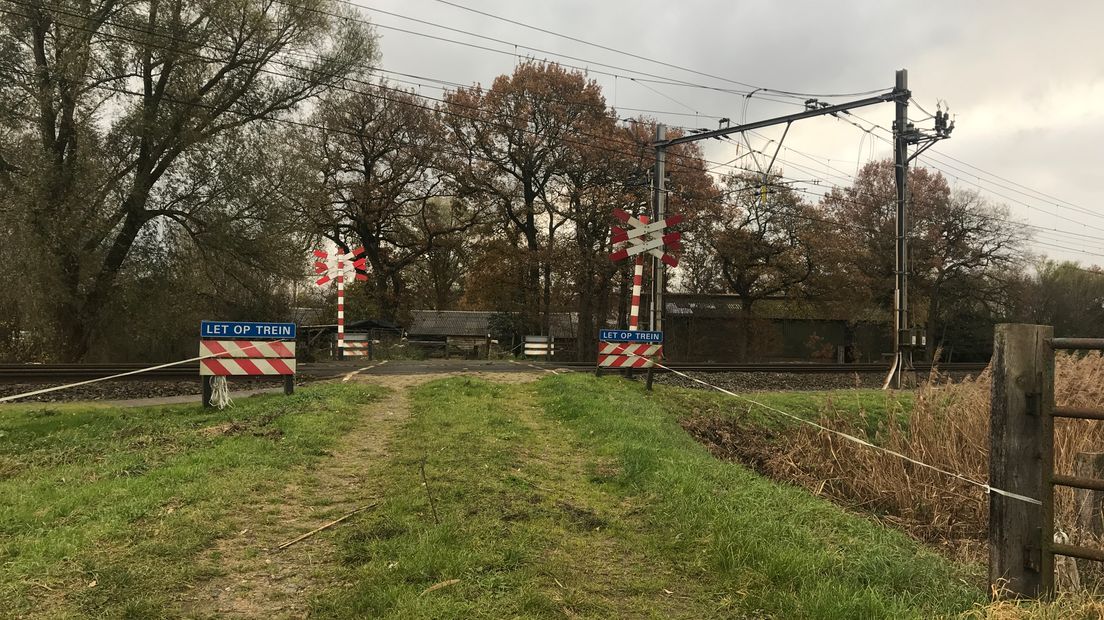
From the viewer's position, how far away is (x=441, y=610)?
3.14 m

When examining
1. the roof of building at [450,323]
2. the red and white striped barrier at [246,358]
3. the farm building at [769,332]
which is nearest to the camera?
the red and white striped barrier at [246,358]

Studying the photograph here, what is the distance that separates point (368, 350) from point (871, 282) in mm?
27272

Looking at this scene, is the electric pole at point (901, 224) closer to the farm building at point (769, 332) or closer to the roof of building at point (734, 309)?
the farm building at point (769, 332)

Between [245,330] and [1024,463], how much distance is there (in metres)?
9.23

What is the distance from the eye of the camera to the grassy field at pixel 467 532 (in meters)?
3.31

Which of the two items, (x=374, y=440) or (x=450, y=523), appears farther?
(x=374, y=440)

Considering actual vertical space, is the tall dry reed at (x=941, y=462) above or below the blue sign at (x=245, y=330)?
below

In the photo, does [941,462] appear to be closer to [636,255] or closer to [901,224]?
[636,255]

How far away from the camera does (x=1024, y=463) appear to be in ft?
11.2

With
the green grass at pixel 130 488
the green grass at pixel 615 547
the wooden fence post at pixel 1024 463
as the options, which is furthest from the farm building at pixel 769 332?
the wooden fence post at pixel 1024 463

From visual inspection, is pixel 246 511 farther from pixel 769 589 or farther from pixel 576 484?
pixel 769 589

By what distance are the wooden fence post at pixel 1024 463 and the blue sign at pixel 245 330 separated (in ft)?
28.8

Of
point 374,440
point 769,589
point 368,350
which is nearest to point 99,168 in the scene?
point 368,350

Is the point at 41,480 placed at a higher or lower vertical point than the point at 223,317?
lower
